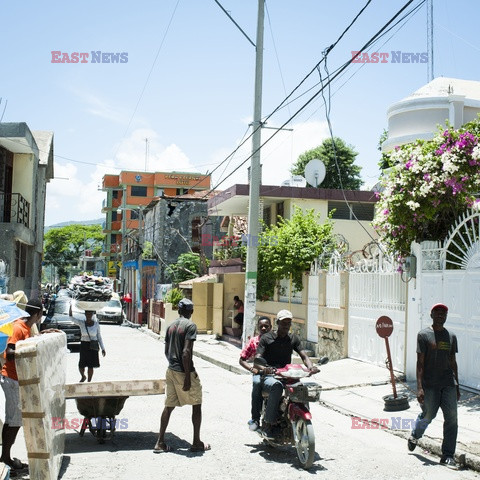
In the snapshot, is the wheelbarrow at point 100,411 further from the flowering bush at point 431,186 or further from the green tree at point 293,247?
the green tree at point 293,247

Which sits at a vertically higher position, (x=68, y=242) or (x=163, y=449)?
(x=68, y=242)

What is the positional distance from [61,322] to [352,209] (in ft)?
40.7

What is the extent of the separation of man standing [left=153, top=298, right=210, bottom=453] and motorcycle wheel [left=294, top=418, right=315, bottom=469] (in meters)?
1.25

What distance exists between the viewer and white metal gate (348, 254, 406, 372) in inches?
562

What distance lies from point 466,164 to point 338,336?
6817 mm

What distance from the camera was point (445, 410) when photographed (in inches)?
311

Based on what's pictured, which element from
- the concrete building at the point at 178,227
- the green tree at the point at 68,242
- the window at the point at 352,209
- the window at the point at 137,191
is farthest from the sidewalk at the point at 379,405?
the green tree at the point at 68,242

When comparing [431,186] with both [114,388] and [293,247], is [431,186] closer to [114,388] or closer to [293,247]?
[114,388]

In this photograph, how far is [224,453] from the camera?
26.9ft

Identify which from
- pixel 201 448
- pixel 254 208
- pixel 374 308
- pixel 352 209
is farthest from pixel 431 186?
pixel 352 209

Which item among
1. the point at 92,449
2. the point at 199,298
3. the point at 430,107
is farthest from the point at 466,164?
the point at 199,298

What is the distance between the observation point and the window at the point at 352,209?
92.0 feet

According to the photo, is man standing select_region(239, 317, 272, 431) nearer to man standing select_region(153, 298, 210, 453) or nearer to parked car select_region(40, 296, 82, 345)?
man standing select_region(153, 298, 210, 453)

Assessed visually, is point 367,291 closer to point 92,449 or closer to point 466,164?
point 466,164
